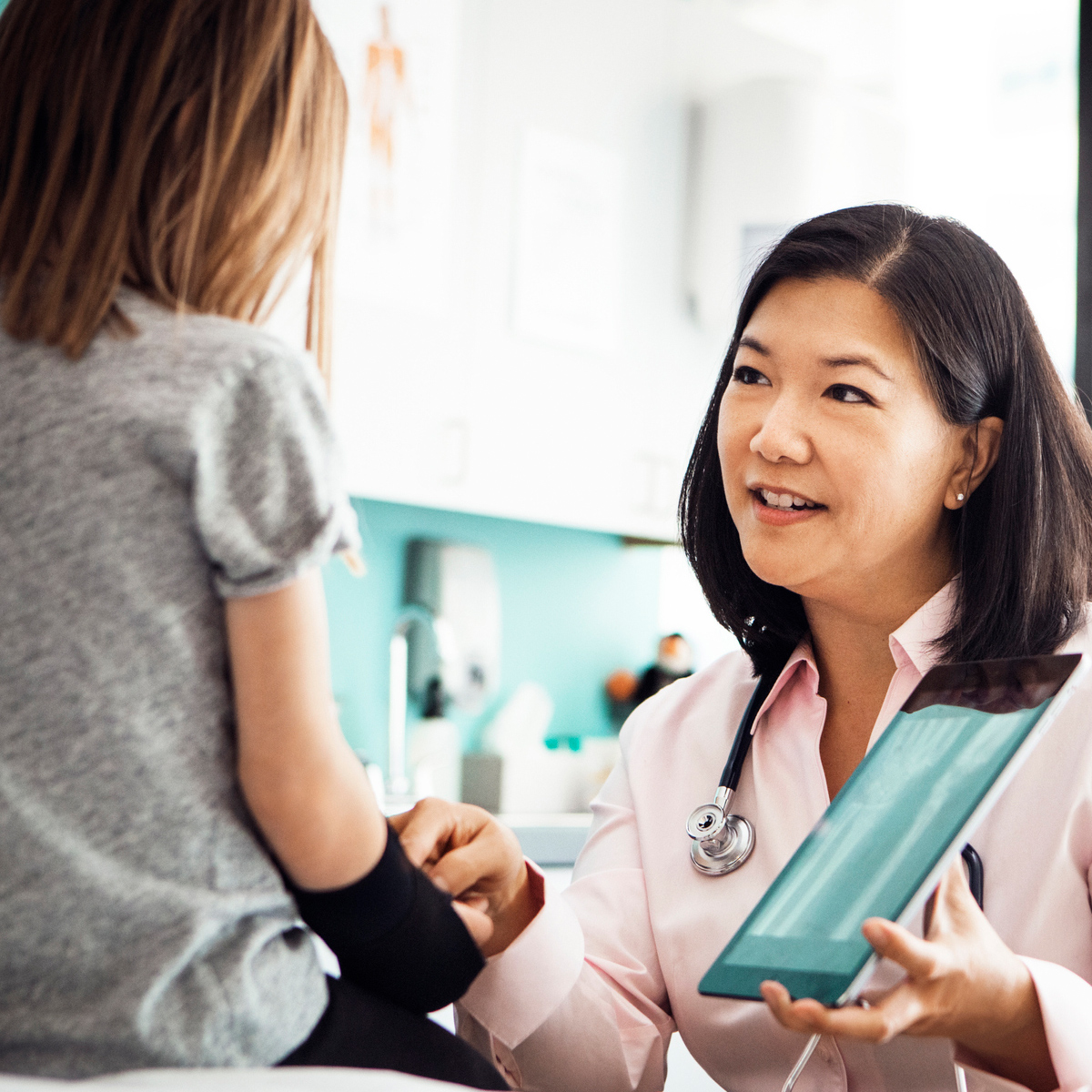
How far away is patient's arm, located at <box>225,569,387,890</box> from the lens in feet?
1.99

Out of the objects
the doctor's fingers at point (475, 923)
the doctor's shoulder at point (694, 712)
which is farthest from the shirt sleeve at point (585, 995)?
the doctor's fingers at point (475, 923)

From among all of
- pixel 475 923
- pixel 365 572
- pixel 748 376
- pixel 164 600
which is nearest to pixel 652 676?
pixel 365 572

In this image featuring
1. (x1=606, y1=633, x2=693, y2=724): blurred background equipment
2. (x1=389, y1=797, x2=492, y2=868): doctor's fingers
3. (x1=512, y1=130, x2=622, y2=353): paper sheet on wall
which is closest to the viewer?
(x1=389, y1=797, x2=492, y2=868): doctor's fingers

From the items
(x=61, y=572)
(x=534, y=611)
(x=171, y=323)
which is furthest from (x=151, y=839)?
(x=534, y=611)

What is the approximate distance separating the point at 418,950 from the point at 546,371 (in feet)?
6.95

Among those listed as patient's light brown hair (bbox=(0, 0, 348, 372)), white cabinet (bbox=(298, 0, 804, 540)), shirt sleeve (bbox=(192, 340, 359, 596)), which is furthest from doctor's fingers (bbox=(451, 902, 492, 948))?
white cabinet (bbox=(298, 0, 804, 540))

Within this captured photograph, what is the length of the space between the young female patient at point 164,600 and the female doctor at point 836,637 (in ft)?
1.10

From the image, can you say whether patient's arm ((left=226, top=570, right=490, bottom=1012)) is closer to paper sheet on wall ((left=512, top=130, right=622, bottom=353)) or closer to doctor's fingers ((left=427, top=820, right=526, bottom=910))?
doctor's fingers ((left=427, top=820, right=526, bottom=910))

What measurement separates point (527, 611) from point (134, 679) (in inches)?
102

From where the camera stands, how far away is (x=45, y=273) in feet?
2.16

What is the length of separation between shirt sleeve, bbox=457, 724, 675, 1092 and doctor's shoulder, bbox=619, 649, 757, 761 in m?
0.10

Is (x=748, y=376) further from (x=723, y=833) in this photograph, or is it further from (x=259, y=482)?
(x=259, y=482)

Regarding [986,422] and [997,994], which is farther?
[986,422]

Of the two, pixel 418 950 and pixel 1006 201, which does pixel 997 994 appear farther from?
pixel 1006 201
